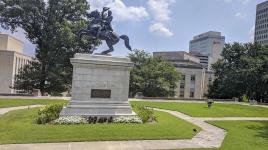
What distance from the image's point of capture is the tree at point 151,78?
55.2 metres

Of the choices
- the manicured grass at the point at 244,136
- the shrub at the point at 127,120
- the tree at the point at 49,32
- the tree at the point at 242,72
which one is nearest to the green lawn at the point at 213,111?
the manicured grass at the point at 244,136

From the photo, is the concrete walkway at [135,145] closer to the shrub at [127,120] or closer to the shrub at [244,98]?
the shrub at [127,120]

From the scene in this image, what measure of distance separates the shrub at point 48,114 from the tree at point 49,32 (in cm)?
2157

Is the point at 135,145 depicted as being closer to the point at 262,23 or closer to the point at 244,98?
the point at 244,98

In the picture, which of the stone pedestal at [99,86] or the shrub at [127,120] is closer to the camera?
the shrub at [127,120]

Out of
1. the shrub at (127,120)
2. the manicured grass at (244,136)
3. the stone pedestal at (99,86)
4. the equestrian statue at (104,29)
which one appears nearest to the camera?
the manicured grass at (244,136)

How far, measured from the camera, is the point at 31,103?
29.8 m

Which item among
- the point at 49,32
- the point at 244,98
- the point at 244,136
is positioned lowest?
the point at 244,136

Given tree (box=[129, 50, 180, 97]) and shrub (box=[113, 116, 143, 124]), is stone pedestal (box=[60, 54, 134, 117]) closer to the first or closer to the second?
shrub (box=[113, 116, 143, 124])

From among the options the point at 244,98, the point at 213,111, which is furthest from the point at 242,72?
the point at 213,111

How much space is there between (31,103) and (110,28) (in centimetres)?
1255

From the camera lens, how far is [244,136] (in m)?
16.8

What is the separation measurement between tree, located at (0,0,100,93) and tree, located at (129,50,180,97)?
14549 millimetres

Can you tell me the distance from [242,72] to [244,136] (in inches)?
1673
